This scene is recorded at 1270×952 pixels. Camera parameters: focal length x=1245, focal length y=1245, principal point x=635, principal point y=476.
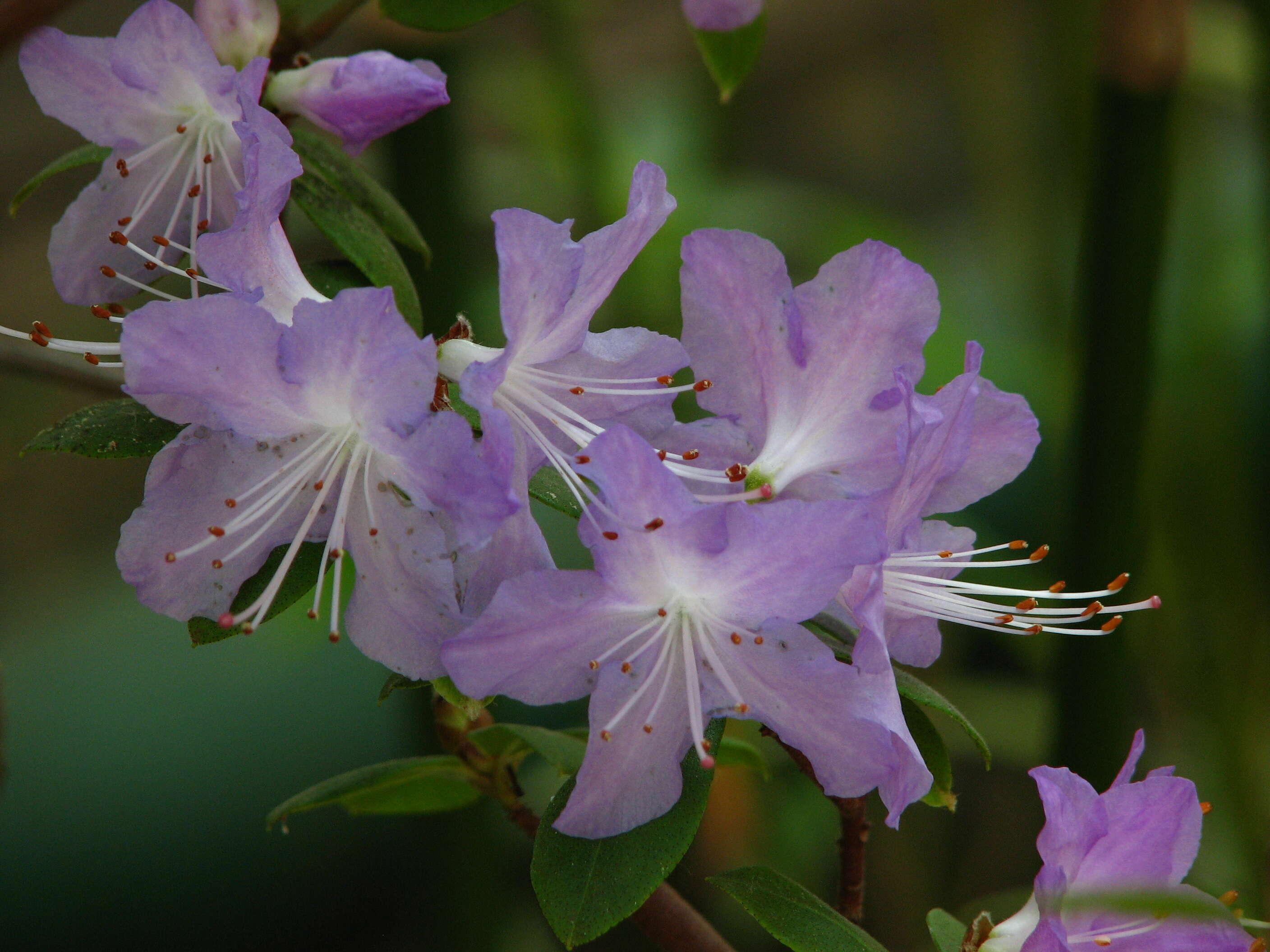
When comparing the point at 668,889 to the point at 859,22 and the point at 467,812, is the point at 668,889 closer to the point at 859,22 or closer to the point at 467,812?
the point at 467,812

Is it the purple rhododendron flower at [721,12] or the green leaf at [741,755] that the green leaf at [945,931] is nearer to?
the green leaf at [741,755]

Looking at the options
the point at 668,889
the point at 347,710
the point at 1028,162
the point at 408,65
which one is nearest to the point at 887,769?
the point at 668,889

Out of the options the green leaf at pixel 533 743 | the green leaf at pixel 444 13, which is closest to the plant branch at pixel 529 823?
the green leaf at pixel 533 743

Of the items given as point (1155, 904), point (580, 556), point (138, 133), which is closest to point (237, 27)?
point (138, 133)

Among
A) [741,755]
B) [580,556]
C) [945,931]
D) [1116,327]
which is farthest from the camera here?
[580,556]

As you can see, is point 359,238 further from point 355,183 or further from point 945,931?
point 945,931

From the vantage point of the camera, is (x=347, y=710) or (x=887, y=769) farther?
(x=347, y=710)

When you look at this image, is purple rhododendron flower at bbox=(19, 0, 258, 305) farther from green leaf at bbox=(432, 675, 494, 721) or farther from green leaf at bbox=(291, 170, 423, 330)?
green leaf at bbox=(432, 675, 494, 721)
